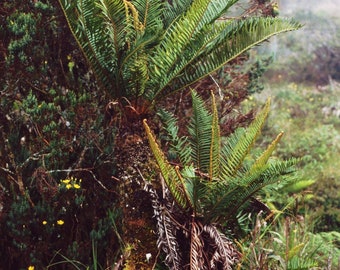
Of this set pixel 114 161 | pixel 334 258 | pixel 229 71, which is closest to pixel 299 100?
pixel 229 71

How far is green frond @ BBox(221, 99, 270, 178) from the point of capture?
13.0ft

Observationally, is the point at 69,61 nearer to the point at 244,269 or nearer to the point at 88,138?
the point at 88,138

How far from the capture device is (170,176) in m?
3.82

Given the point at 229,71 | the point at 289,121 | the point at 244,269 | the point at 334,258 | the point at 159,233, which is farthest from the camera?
the point at 289,121

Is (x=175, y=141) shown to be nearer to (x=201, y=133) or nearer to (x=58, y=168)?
(x=201, y=133)

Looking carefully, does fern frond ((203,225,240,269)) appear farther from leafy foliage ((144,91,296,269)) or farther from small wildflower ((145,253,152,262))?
small wildflower ((145,253,152,262))

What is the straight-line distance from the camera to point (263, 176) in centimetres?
373

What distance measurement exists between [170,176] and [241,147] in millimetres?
666

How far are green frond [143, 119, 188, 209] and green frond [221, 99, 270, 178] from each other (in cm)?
40

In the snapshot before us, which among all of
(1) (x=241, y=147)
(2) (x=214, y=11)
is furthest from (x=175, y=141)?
(2) (x=214, y=11)

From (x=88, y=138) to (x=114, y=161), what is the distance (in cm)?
30

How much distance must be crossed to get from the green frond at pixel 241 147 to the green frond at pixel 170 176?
396 millimetres

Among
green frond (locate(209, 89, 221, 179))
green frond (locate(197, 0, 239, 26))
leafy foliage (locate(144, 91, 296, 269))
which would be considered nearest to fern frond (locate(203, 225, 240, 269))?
leafy foliage (locate(144, 91, 296, 269))

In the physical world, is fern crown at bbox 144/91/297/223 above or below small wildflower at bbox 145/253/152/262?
above
